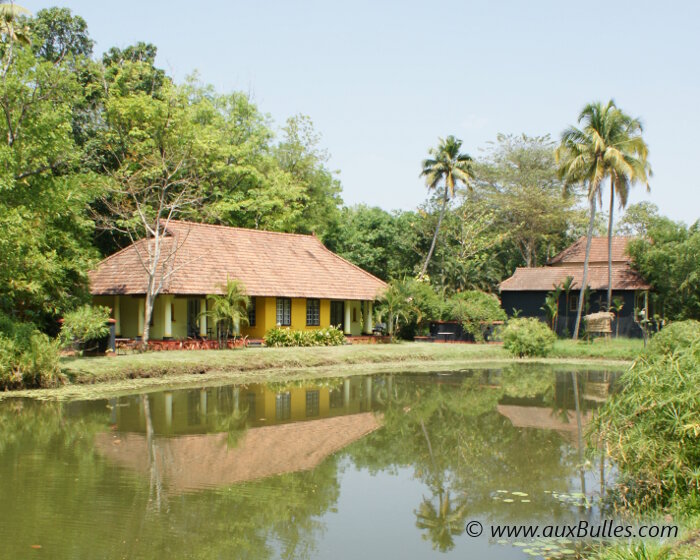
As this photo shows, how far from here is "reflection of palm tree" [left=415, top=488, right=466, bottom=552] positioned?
22.6 ft

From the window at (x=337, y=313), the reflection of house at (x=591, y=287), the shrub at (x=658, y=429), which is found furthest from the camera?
the reflection of house at (x=591, y=287)

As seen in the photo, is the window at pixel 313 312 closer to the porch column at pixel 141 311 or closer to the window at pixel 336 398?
the porch column at pixel 141 311

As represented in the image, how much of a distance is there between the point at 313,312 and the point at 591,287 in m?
14.2

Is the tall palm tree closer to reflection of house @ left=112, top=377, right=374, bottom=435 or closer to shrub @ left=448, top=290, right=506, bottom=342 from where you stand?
shrub @ left=448, top=290, right=506, bottom=342

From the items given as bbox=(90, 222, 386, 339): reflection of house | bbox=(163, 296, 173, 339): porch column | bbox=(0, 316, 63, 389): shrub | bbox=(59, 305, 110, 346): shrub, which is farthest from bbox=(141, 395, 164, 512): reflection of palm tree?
bbox=(90, 222, 386, 339): reflection of house

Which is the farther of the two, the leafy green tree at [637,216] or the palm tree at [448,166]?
the leafy green tree at [637,216]

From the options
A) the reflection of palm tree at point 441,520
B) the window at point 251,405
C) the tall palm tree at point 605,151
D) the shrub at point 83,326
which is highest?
the tall palm tree at point 605,151

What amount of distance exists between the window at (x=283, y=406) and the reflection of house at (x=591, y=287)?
21392 millimetres

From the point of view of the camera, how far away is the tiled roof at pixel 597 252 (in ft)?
123

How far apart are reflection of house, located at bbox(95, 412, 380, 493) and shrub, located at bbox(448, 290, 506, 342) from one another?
1979 centimetres

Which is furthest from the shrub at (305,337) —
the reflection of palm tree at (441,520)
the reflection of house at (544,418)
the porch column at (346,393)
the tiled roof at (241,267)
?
the reflection of palm tree at (441,520)

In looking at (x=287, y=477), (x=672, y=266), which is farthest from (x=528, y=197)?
(x=287, y=477)

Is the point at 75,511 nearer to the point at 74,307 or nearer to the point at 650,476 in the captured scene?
the point at 650,476

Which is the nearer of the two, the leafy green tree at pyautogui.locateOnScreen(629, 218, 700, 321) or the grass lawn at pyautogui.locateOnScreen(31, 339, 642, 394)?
the grass lawn at pyautogui.locateOnScreen(31, 339, 642, 394)
